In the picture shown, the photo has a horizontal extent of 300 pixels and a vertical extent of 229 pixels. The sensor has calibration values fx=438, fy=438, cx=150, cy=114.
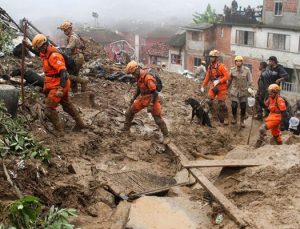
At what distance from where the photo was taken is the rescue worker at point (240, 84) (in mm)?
10570

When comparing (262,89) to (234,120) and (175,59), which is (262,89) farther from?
(175,59)

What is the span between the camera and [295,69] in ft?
91.9

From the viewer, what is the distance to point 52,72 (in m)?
7.38

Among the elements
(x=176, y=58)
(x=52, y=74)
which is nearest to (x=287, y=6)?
(x=176, y=58)

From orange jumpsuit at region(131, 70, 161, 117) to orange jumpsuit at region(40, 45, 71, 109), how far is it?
1.46 meters

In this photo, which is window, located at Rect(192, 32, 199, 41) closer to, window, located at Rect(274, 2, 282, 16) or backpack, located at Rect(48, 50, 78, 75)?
window, located at Rect(274, 2, 282, 16)

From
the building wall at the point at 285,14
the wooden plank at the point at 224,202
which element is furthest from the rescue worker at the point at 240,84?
the building wall at the point at 285,14

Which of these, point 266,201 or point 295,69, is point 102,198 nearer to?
point 266,201

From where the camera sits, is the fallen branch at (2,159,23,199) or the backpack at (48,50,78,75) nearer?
the fallen branch at (2,159,23,199)

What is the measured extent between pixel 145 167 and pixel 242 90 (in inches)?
163

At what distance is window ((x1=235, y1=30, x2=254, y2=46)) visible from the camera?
30469 mm

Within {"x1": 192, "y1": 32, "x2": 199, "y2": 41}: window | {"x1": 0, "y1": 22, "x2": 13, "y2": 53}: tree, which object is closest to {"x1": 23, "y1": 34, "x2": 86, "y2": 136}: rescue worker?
{"x1": 0, "y1": 22, "x2": 13, "y2": 53}: tree

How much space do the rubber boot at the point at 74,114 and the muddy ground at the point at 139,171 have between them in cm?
15

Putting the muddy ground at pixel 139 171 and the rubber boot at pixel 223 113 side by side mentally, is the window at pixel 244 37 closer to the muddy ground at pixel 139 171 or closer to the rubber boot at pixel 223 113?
the rubber boot at pixel 223 113
